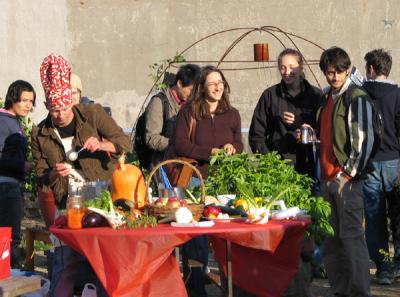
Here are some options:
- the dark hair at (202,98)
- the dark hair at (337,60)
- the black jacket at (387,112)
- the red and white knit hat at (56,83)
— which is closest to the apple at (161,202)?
the red and white knit hat at (56,83)

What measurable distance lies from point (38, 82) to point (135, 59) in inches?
68.3

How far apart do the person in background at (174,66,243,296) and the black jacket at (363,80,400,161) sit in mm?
1321

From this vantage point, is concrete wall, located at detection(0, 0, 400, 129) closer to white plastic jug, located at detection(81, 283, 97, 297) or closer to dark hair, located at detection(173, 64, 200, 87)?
dark hair, located at detection(173, 64, 200, 87)

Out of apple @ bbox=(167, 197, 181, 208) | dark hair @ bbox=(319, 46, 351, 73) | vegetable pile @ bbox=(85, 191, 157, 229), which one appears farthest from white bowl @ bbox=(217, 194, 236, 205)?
dark hair @ bbox=(319, 46, 351, 73)

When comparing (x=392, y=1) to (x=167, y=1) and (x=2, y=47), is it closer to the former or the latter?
(x=167, y=1)

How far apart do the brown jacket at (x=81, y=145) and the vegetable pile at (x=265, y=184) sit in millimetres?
640

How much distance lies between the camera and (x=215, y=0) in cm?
1473

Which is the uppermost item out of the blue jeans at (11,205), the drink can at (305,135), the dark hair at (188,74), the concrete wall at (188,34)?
the concrete wall at (188,34)

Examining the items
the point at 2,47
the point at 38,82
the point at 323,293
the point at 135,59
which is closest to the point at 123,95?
the point at 135,59

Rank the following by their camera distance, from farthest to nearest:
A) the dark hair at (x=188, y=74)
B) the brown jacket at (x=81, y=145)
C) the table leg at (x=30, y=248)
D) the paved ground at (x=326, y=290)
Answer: the dark hair at (x=188, y=74) < the paved ground at (x=326, y=290) < the table leg at (x=30, y=248) < the brown jacket at (x=81, y=145)

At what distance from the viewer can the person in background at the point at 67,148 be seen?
6.14 meters

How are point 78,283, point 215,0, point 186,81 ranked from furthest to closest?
1. point 215,0
2. point 186,81
3. point 78,283

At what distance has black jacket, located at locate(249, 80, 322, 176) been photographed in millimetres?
7270

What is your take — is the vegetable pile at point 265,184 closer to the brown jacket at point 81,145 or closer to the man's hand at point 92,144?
the brown jacket at point 81,145
